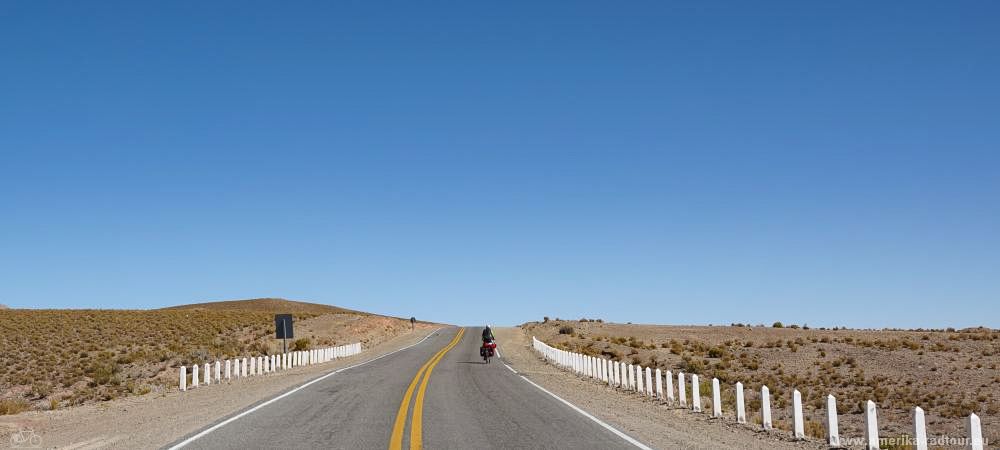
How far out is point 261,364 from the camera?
1489 inches

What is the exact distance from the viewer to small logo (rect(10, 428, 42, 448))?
1449cm

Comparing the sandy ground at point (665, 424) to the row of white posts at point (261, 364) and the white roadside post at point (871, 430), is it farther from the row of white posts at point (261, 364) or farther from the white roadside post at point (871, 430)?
the row of white posts at point (261, 364)

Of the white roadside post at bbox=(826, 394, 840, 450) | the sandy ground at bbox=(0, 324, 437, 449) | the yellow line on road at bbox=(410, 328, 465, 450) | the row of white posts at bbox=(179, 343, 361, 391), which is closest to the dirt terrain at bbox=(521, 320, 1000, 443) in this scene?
the white roadside post at bbox=(826, 394, 840, 450)

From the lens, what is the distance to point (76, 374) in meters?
48.0

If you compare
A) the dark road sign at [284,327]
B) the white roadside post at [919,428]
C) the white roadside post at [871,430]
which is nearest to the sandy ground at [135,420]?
the white roadside post at [871,430]

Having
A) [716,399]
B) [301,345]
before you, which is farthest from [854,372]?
[301,345]

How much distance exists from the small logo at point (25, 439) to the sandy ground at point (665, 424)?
1092 cm

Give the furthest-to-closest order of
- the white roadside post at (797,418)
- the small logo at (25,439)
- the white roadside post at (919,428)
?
the white roadside post at (797,418) → the small logo at (25,439) → the white roadside post at (919,428)

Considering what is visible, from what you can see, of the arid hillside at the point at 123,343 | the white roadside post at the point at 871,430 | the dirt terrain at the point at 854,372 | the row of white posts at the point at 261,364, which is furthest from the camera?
the arid hillside at the point at 123,343

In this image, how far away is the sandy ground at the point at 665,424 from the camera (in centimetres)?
1428

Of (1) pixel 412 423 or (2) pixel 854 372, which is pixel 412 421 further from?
(2) pixel 854 372

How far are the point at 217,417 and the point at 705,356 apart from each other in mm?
45324

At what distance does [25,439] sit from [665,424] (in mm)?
12790

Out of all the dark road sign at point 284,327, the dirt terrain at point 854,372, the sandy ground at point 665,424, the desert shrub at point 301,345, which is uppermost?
the dark road sign at point 284,327
